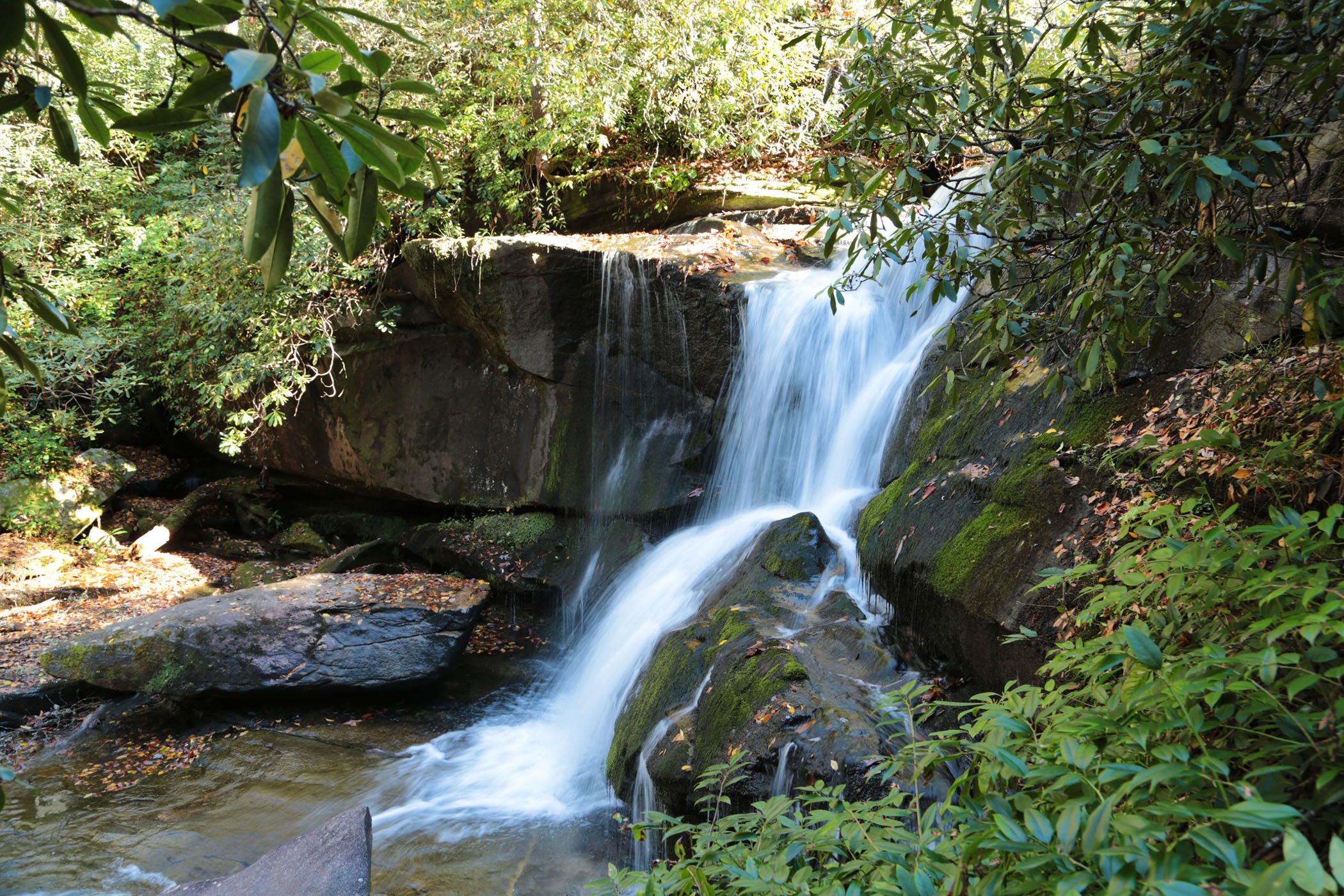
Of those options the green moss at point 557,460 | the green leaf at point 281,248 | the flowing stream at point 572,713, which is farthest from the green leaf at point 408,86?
the green moss at point 557,460

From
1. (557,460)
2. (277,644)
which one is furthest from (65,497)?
(557,460)

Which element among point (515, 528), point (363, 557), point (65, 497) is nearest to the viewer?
point (515, 528)

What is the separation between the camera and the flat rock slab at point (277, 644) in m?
6.78

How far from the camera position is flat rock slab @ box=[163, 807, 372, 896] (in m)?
3.60

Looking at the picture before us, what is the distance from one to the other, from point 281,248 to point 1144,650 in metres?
1.69

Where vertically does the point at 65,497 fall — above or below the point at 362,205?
below

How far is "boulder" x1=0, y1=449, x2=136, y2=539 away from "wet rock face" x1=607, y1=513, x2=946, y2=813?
9.45 m

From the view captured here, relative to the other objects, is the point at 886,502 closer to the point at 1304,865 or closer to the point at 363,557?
the point at 1304,865

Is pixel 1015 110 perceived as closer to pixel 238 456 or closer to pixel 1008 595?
pixel 1008 595

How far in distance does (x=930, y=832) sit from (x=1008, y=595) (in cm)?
226

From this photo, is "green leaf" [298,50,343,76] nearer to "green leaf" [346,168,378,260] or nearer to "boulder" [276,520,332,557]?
"green leaf" [346,168,378,260]

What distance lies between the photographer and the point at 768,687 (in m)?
4.05

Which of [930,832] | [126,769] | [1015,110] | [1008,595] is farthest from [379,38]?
[930,832]

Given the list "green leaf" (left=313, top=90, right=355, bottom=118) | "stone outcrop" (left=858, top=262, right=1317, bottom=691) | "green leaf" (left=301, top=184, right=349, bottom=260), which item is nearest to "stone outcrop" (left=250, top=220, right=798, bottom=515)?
"stone outcrop" (left=858, top=262, right=1317, bottom=691)
